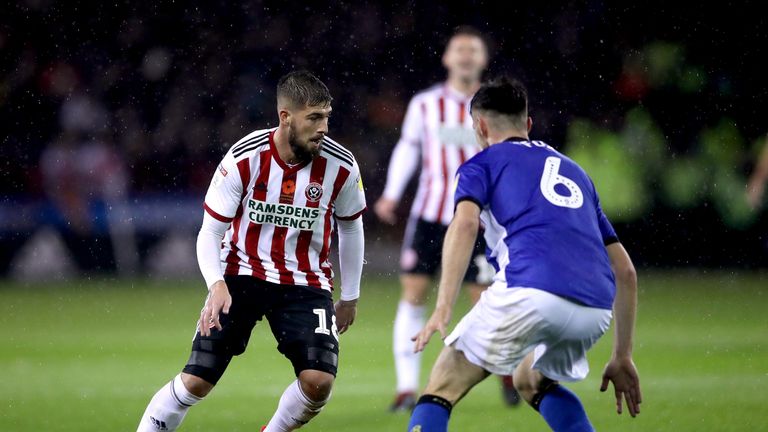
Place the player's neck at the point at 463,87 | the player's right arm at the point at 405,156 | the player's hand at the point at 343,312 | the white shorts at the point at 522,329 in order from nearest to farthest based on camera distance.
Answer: the white shorts at the point at 522,329 → the player's hand at the point at 343,312 → the player's neck at the point at 463,87 → the player's right arm at the point at 405,156

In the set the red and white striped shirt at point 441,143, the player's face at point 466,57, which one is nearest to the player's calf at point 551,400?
the red and white striped shirt at point 441,143

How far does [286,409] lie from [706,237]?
11.7m

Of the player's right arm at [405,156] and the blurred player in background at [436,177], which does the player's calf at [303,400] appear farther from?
the player's right arm at [405,156]

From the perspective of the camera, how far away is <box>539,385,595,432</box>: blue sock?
4.36 m

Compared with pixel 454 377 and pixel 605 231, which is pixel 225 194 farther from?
pixel 605 231

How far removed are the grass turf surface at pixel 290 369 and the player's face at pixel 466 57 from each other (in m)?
2.13

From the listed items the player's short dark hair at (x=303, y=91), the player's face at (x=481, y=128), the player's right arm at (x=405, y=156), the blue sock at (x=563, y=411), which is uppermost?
the player's short dark hair at (x=303, y=91)

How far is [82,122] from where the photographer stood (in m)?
16.6

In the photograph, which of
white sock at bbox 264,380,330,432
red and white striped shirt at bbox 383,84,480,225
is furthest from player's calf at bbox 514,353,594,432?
red and white striped shirt at bbox 383,84,480,225

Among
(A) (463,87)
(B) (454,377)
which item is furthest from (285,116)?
(A) (463,87)

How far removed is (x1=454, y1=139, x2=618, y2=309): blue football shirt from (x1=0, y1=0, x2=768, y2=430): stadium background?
3.36 meters

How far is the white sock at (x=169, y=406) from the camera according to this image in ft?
16.4

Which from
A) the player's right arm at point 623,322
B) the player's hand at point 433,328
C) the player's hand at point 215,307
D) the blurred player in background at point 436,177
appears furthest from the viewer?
the blurred player in background at point 436,177

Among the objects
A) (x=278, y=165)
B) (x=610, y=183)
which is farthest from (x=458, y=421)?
(x=610, y=183)
